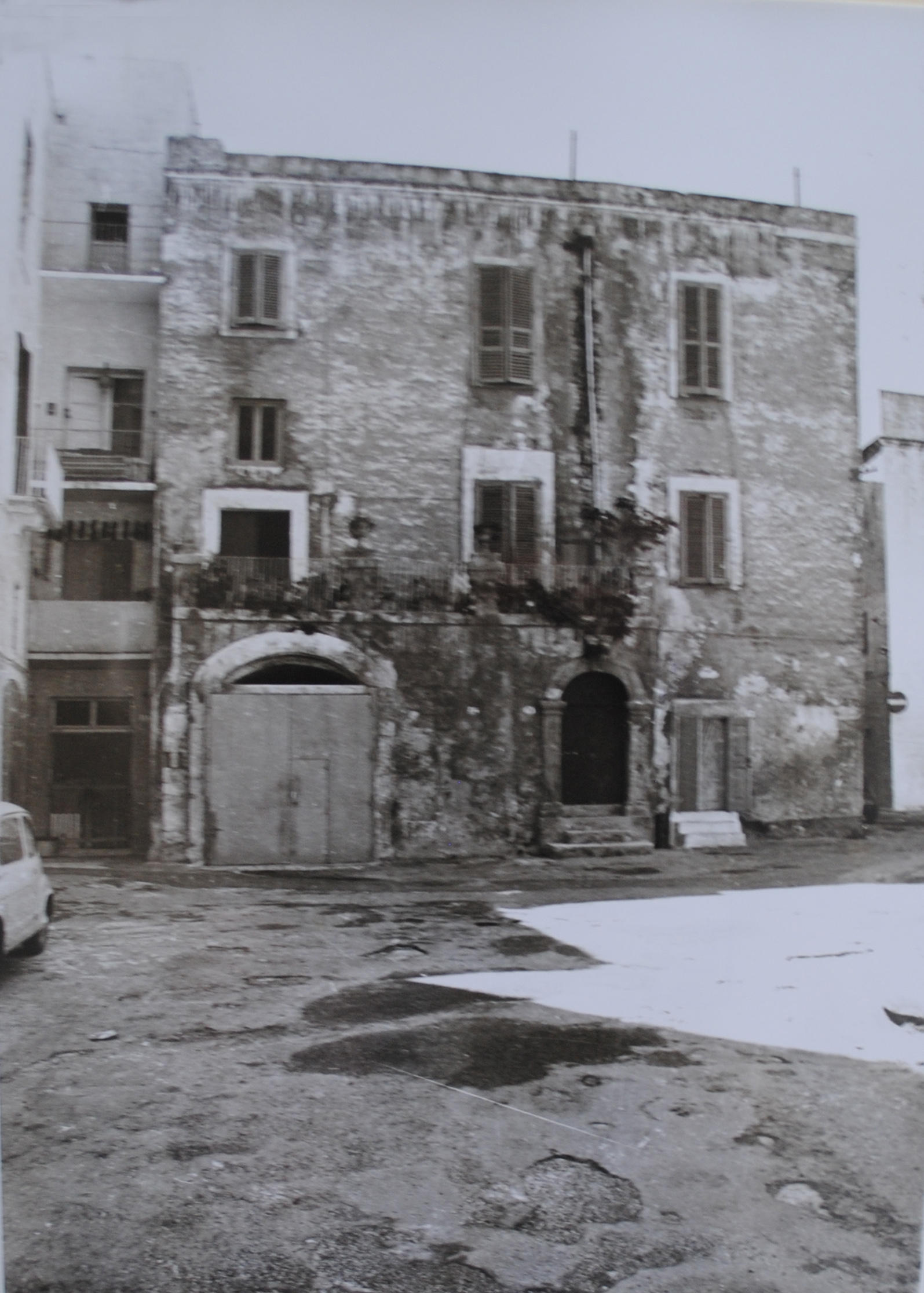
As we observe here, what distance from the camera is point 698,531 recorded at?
2.85 m

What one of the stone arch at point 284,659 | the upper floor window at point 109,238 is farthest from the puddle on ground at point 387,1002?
the upper floor window at point 109,238

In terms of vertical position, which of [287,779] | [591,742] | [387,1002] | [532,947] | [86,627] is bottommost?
[387,1002]

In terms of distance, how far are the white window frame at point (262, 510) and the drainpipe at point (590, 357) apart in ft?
2.90

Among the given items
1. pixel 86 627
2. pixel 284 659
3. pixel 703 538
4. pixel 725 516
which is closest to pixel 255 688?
pixel 284 659

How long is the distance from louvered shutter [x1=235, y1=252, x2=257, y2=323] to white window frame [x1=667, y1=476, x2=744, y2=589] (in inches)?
52.5

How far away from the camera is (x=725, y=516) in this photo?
2904 mm

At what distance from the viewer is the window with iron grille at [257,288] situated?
2689 mm

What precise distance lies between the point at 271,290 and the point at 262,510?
25.7 inches

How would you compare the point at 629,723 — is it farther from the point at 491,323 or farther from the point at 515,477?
the point at 491,323

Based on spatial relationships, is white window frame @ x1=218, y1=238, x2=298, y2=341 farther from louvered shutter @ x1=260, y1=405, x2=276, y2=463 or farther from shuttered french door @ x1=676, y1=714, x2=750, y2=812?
shuttered french door @ x1=676, y1=714, x2=750, y2=812

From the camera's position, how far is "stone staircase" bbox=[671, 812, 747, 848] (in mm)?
2816

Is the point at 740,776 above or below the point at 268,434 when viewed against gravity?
below

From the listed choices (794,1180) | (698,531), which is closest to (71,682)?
(698,531)

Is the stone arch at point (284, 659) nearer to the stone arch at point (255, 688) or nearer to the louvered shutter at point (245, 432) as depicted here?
the stone arch at point (255, 688)
